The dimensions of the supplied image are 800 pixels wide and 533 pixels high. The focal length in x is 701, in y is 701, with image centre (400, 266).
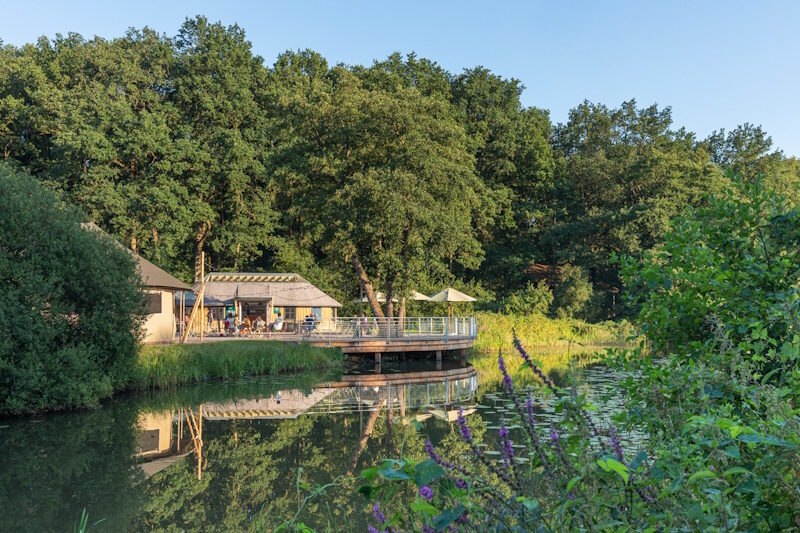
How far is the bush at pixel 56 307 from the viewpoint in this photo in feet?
43.4

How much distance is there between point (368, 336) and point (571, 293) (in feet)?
49.2

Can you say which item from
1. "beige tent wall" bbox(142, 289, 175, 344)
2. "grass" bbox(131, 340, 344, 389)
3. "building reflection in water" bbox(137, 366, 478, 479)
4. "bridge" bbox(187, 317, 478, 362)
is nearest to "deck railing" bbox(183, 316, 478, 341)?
"bridge" bbox(187, 317, 478, 362)

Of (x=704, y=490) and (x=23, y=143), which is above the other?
(x=23, y=143)

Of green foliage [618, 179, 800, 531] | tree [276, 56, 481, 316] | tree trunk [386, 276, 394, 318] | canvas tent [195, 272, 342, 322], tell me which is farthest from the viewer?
canvas tent [195, 272, 342, 322]

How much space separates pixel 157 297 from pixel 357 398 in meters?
10.5

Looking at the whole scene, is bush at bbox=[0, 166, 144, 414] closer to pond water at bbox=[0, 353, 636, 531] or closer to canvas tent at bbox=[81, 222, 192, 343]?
pond water at bbox=[0, 353, 636, 531]

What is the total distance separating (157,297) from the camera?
23234mm

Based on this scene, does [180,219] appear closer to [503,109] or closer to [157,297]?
[157,297]

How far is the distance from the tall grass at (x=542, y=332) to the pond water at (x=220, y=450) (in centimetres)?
1329

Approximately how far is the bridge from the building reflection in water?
3951 mm

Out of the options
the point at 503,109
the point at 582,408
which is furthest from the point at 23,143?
the point at 582,408

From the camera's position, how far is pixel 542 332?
32375 mm

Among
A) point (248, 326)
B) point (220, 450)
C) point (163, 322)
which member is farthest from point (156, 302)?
point (220, 450)

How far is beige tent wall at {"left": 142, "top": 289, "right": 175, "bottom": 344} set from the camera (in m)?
23.1
